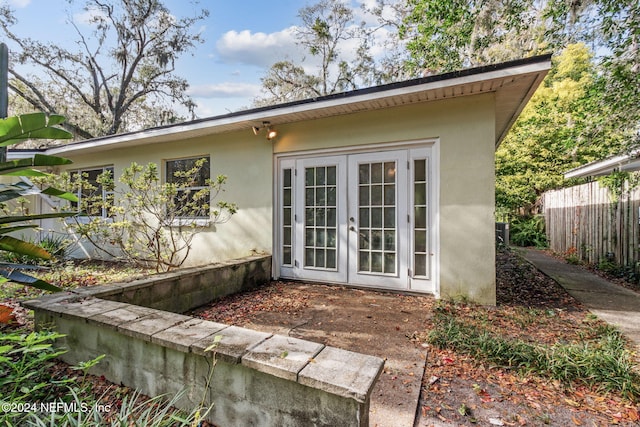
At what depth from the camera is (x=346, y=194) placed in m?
5.05

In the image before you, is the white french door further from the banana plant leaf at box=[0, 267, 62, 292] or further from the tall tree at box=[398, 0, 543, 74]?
the tall tree at box=[398, 0, 543, 74]

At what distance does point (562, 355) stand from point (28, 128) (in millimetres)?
4241

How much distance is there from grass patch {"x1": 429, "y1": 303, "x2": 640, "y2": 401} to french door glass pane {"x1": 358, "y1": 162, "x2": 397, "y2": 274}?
1.67 meters

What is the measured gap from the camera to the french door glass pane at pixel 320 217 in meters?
5.19

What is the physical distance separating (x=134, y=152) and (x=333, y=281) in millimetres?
Result: 5858

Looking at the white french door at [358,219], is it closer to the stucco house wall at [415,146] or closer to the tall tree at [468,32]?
the stucco house wall at [415,146]

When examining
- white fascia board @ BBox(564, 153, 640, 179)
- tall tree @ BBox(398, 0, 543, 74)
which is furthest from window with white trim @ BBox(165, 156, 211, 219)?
white fascia board @ BBox(564, 153, 640, 179)

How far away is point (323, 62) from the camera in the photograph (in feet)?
55.2

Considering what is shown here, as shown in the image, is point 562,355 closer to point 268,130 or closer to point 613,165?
point 268,130

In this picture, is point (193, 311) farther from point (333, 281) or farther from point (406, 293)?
point (406, 293)

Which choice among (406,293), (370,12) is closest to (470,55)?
(370,12)

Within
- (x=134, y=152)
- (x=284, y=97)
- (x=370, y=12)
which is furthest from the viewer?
(x=284, y=97)

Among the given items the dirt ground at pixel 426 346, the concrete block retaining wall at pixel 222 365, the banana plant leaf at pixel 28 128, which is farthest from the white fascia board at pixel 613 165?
the banana plant leaf at pixel 28 128

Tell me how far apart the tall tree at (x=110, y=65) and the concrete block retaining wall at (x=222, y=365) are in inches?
686
